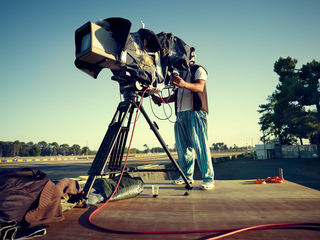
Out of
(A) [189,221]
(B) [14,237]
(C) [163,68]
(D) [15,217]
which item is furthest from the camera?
(C) [163,68]

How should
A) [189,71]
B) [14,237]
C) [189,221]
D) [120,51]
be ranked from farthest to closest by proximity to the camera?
[189,71]
[120,51]
[189,221]
[14,237]

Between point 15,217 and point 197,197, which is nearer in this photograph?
point 15,217

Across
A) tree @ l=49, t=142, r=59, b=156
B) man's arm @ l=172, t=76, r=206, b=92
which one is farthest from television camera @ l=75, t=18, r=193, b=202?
tree @ l=49, t=142, r=59, b=156

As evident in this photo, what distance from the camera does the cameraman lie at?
3.12 meters

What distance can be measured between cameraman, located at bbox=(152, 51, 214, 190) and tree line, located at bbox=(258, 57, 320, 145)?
29934 millimetres

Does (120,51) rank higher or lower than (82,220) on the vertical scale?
higher

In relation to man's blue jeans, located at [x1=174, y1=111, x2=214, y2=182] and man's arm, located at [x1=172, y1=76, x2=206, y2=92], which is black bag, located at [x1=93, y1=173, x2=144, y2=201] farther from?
man's arm, located at [x1=172, y1=76, x2=206, y2=92]

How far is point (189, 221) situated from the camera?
5.30 feet

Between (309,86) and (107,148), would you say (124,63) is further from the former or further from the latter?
(309,86)

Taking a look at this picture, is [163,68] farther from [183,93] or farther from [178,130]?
[178,130]

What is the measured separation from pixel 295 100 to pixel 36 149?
107 m

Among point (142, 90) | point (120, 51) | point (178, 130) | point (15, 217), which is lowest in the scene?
point (15, 217)

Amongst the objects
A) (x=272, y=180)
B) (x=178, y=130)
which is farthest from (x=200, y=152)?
(x=272, y=180)

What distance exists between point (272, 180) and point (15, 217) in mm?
3691
